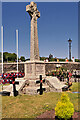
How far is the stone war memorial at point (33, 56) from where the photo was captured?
31.4ft

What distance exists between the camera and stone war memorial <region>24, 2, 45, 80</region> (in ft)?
31.4

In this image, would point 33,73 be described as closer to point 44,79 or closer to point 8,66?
point 44,79

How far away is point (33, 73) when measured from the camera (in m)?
9.58

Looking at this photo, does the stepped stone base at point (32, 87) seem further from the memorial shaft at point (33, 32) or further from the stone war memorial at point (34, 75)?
the memorial shaft at point (33, 32)

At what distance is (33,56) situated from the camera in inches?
384

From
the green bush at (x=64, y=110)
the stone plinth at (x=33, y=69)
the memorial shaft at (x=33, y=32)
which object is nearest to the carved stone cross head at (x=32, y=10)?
the memorial shaft at (x=33, y=32)

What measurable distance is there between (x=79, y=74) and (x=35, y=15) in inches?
424

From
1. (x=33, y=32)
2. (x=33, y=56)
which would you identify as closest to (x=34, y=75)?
(x=33, y=56)

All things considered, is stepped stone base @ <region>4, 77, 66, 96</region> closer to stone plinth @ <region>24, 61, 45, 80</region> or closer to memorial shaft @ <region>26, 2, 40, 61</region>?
stone plinth @ <region>24, 61, 45, 80</region>

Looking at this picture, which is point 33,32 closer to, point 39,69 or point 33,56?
point 33,56

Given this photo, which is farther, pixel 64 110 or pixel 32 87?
pixel 32 87

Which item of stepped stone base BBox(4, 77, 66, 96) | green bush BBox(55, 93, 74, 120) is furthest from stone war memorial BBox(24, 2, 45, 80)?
green bush BBox(55, 93, 74, 120)

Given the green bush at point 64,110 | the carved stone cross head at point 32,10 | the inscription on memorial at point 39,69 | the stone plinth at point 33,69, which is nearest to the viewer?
the green bush at point 64,110

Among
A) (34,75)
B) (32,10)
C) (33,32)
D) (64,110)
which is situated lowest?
(64,110)
